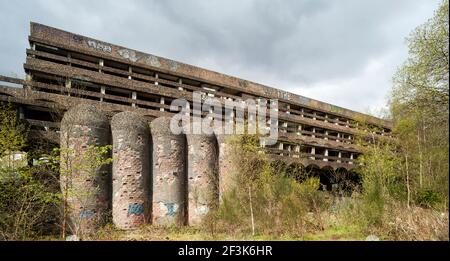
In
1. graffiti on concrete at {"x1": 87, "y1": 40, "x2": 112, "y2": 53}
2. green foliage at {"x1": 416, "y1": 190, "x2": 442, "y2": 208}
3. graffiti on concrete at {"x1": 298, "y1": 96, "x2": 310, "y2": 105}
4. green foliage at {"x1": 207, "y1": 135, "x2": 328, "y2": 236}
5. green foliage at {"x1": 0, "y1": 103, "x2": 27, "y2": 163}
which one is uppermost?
graffiti on concrete at {"x1": 87, "y1": 40, "x2": 112, "y2": 53}

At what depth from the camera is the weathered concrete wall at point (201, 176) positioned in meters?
17.3

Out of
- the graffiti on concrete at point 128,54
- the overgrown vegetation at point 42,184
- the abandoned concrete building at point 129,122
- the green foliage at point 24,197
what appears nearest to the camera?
the green foliage at point 24,197

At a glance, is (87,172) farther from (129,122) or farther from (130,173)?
(129,122)

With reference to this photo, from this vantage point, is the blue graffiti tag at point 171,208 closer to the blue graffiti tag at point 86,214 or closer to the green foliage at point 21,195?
the blue graffiti tag at point 86,214

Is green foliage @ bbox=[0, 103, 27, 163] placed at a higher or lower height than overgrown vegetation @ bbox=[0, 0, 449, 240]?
higher

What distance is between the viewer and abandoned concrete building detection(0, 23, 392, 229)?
15430 millimetres

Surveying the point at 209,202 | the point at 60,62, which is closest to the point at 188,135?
the point at 209,202

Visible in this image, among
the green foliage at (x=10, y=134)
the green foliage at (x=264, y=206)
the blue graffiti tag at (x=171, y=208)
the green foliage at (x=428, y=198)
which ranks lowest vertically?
the blue graffiti tag at (x=171, y=208)

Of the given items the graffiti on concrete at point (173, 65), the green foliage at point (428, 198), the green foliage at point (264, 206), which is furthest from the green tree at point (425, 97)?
the graffiti on concrete at point (173, 65)

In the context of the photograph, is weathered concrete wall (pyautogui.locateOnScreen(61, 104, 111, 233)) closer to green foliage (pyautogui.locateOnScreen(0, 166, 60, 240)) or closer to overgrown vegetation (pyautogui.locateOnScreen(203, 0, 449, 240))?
green foliage (pyautogui.locateOnScreen(0, 166, 60, 240))

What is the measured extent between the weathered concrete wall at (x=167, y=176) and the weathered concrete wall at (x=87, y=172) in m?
2.45

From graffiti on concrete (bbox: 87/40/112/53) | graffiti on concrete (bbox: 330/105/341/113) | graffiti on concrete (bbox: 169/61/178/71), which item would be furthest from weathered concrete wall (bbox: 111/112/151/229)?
graffiti on concrete (bbox: 330/105/341/113)

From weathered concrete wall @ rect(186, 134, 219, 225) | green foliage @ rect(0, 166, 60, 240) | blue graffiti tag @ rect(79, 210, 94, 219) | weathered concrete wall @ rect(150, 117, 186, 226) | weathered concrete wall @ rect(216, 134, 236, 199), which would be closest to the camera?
green foliage @ rect(0, 166, 60, 240)

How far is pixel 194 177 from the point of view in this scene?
704 inches
